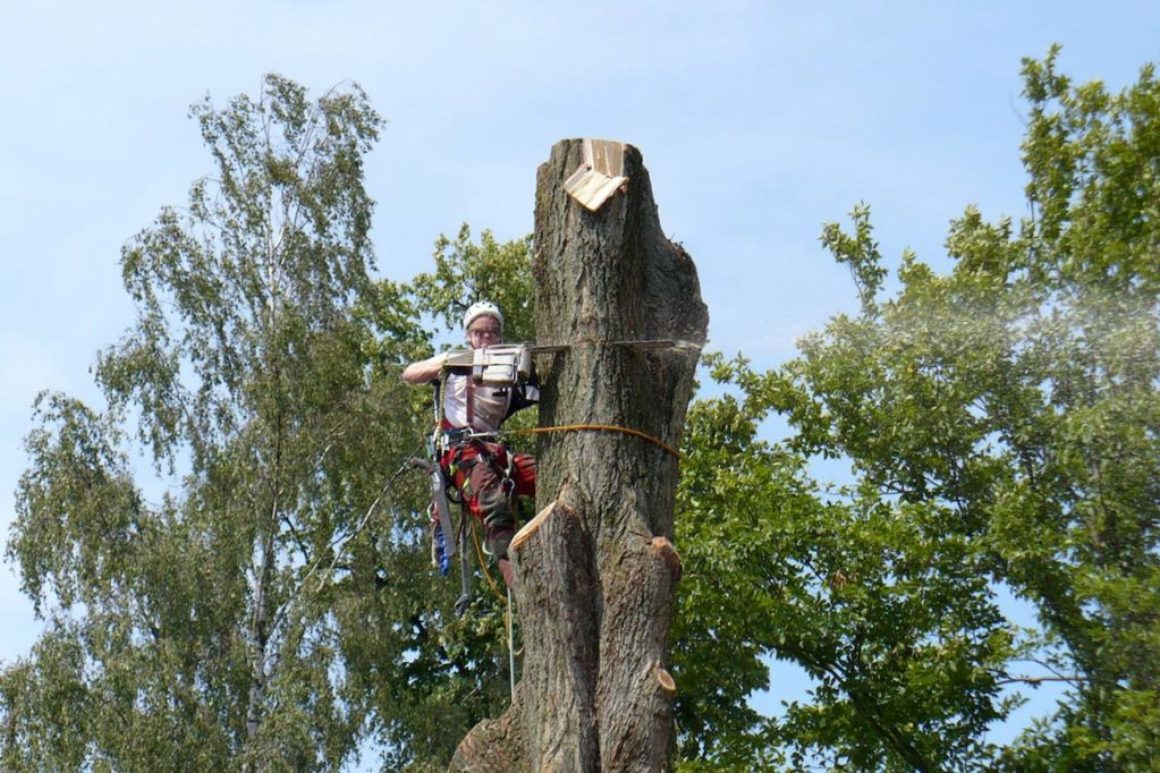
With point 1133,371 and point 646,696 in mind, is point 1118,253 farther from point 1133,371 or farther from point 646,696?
point 646,696

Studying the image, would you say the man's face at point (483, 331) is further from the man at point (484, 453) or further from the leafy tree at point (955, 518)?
the leafy tree at point (955, 518)

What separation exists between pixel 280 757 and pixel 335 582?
2269 millimetres

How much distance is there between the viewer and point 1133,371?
13.7 m

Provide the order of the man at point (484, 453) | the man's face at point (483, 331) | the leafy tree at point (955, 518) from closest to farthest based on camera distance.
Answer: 1. the man at point (484, 453)
2. the man's face at point (483, 331)
3. the leafy tree at point (955, 518)

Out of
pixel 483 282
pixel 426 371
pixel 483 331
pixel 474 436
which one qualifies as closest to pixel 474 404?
pixel 474 436

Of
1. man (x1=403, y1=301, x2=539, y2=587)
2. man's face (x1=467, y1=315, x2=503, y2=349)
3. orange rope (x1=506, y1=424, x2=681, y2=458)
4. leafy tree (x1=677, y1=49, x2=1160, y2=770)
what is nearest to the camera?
orange rope (x1=506, y1=424, x2=681, y2=458)

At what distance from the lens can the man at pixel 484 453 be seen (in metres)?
7.38

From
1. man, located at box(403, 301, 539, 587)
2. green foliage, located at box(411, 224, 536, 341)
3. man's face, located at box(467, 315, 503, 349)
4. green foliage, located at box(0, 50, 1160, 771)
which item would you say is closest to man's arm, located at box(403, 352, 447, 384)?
man, located at box(403, 301, 539, 587)

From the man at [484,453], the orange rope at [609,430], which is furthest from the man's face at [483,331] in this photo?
the orange rope at [609,430]

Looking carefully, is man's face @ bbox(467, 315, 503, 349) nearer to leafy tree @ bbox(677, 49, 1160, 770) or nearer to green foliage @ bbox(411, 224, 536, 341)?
leafy tree @ bbox(677, 49, 1160, 770)

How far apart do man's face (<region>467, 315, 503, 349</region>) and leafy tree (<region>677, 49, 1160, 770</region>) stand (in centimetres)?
624

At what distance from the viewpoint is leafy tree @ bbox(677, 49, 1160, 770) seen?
13305 mm

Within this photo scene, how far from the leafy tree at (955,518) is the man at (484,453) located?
6.26 m

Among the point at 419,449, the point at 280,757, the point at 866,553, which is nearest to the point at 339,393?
the point at 419,449
